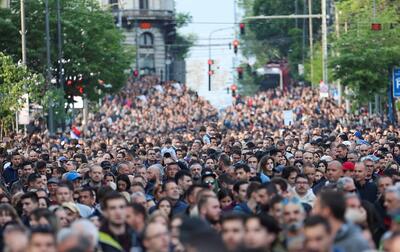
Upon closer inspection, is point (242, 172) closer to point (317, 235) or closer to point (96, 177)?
point (96, 177)

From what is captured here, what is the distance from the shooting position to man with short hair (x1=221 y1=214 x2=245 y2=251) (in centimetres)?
1552

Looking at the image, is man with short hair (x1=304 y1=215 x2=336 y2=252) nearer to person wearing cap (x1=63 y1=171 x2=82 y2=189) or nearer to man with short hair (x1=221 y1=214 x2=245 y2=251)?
man with short hair (x1=221 y1=214 x2=245 y2=251)

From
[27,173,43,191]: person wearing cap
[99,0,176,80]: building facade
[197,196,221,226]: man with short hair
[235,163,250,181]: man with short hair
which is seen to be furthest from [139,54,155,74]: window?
[197,196,221,226]: man with short hair

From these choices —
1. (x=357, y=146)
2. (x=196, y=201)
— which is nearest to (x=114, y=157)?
(x=357, y=146)

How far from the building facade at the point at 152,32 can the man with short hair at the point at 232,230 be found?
489 feet

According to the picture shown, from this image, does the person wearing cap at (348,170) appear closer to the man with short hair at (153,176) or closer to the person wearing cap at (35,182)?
the man with short hair at (153,176)

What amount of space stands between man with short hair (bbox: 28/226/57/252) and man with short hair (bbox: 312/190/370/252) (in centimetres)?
226

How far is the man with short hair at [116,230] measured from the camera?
17.6 m

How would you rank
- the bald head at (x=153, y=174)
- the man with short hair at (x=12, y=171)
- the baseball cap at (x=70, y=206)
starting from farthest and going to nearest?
the man with short hair at (x=12, y=171), the bald head at (x=153, y=174), the baseball cap at (x=70, y=206)

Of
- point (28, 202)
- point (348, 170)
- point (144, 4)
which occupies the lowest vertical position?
point (348, 170)

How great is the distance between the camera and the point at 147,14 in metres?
172

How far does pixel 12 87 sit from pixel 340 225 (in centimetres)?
4096

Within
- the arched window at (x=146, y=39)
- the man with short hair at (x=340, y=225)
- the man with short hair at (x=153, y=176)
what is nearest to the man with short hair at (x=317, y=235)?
the man with short hair at (x=340, y=225)

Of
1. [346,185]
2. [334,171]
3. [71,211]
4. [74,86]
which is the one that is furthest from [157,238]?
[74,86]
